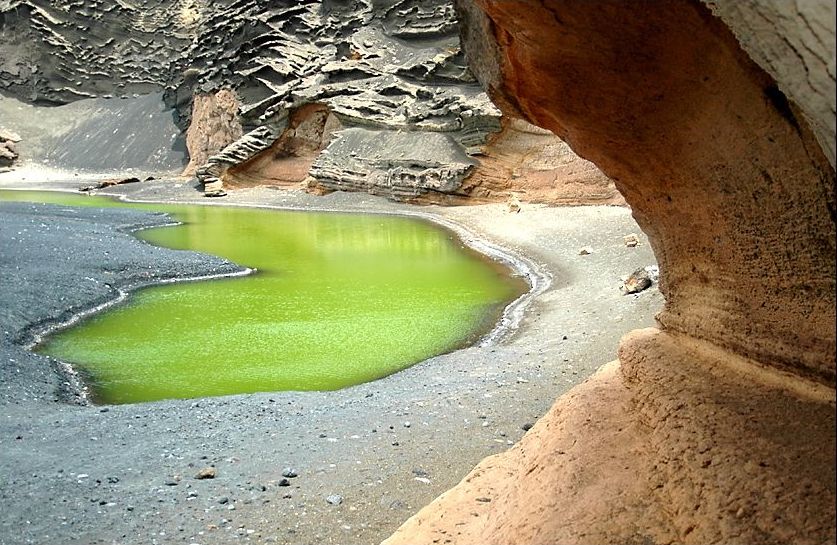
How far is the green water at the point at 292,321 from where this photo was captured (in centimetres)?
928

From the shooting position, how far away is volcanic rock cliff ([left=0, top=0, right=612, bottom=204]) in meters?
25.4

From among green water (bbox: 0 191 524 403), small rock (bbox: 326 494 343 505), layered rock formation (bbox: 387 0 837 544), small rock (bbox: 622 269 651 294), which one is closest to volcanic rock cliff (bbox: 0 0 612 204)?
green water (bbox: 0 191 524 403)

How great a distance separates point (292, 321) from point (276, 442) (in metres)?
6.02

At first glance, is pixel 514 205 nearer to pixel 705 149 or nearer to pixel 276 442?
pixel 276 442

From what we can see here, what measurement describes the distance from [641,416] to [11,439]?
5653mm

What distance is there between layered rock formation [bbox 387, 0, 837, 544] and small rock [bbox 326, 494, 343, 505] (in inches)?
70.7

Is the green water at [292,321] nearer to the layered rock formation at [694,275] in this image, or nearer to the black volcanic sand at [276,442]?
the black volcanic sand at [276,442]

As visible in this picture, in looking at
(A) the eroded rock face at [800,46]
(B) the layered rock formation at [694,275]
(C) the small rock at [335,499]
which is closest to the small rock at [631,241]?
(C) the small rock at [335,499]

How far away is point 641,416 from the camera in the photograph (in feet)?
9.42

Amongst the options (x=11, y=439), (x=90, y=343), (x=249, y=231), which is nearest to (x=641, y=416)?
(x=11, y=439)

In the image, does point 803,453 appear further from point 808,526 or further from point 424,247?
point 424,247

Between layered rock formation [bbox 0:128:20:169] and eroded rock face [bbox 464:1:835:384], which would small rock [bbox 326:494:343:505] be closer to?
eroded rock face [bbox 464:1:835:384]


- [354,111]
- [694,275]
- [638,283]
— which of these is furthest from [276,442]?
[354,111]

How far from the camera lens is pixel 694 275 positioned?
9.52 ft
